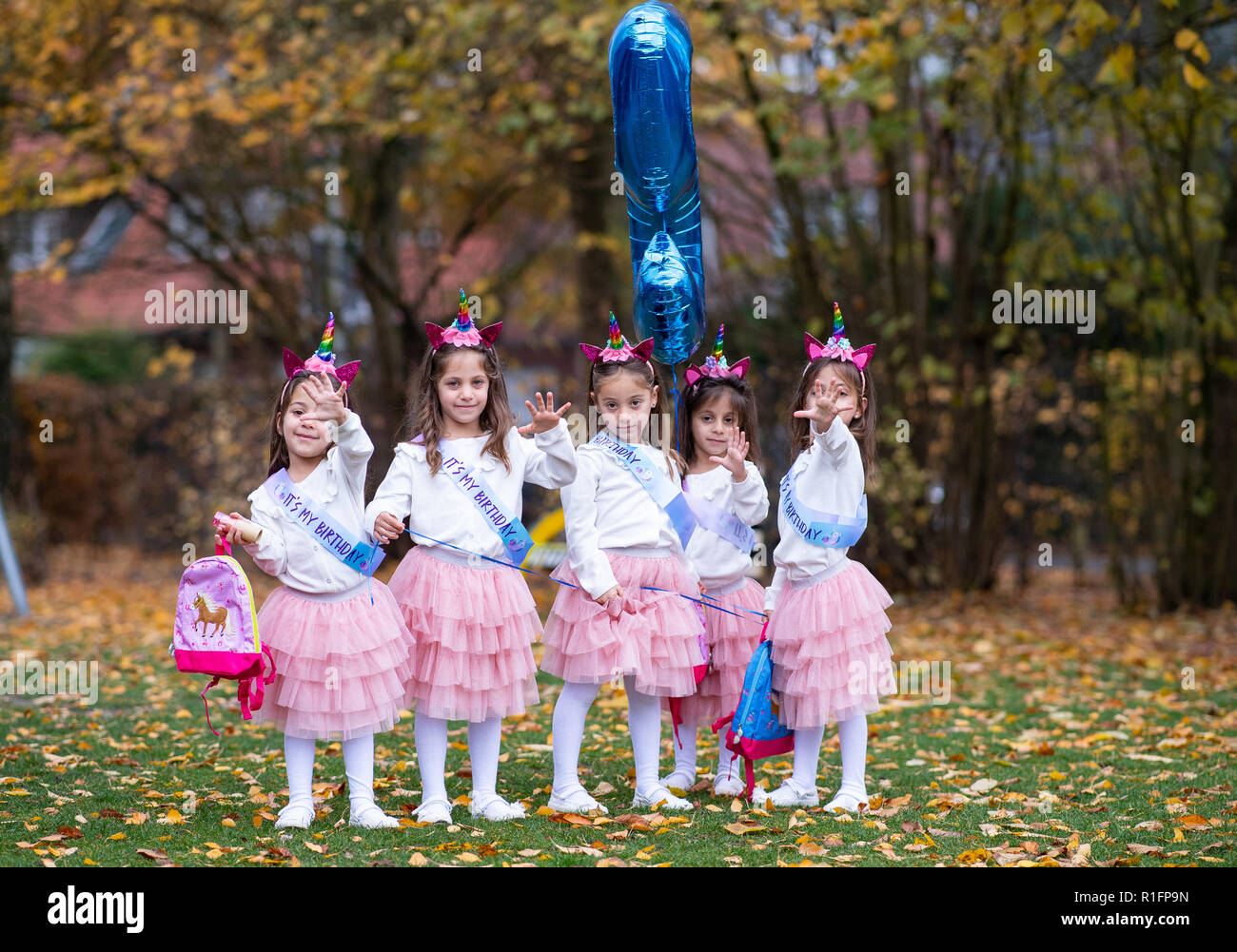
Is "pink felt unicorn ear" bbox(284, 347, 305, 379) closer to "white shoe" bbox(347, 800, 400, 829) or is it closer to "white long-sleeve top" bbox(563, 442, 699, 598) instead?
"white long-sleeve top" bbox(563, 442, 699, 598)

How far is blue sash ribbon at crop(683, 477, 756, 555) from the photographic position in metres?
4.91

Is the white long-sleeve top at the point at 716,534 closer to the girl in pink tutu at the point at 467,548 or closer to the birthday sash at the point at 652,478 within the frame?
the birthday sash at the point at 652,478

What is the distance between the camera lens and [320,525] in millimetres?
4297

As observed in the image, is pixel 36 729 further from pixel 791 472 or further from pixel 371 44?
pixel 371 44

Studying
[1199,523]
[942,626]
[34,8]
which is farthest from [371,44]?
[1199,523]

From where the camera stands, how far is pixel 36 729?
6.14 meters

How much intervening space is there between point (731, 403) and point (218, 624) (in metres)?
2.04

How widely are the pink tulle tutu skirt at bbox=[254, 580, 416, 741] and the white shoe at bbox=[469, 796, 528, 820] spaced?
46 cm

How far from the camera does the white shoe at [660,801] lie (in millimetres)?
4605

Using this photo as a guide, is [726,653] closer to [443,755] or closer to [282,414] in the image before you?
[443,755]

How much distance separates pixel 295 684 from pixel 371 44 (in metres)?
8.36

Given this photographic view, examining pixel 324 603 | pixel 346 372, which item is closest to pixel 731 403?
pixel 346 372

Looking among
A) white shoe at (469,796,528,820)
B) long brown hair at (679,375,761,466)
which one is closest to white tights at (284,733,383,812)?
white shoe at (469,796,528,820)

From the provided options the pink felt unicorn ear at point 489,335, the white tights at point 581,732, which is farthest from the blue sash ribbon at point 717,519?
the pink felt unicorn ear at point 489,335
